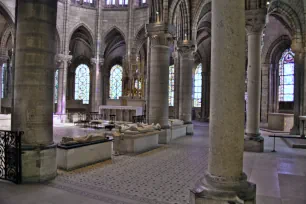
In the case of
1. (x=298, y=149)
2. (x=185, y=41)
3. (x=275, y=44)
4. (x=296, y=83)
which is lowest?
(x=298, y=149)

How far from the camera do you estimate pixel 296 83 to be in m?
17.5

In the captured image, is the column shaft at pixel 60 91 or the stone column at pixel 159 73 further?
the column shaft at pixel 60 91

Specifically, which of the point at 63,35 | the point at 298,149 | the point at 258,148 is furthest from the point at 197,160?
the point at 63,35

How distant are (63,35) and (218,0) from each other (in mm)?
24017

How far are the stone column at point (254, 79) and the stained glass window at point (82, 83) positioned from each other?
2651 cm

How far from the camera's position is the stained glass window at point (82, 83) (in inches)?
1340

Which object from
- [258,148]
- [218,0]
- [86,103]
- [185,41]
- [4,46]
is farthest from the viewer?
[86,103]

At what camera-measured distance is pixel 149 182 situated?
20.6 ft

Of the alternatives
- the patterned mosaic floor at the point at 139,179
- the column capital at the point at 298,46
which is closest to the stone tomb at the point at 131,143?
the patterned mosaic floor at the point at 139,179

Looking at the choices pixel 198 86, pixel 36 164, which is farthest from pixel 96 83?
pixel 36 164

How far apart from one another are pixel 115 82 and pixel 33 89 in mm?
28860

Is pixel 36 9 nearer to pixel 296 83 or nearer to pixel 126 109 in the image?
pixel 126 109

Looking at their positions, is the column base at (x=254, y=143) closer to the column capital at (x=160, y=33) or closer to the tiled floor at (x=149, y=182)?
the tiled floor at (x=149, y=182)

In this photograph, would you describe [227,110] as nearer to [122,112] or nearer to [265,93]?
[122,112]
